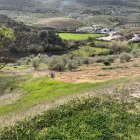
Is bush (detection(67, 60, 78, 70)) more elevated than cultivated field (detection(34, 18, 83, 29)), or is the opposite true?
bush (detection(67, 60, 78, 70))

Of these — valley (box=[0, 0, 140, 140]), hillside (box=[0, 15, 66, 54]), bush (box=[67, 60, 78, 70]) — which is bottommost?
hillside (box=[0, 15, 66, 54])

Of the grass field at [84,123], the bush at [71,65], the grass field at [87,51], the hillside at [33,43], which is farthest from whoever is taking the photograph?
the hillside at [33,43]

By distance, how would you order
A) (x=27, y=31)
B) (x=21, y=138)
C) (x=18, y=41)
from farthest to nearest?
(x=27, y=31) → (x=18, y=41) → (x=21, y=138)

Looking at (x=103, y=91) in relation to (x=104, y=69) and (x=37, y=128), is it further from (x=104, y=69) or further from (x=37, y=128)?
(x=104, y=69)

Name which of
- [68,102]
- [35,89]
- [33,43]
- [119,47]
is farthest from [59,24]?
[68,102]

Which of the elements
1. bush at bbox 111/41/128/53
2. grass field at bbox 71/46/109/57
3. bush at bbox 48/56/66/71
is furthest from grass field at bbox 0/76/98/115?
bush at bbox 111/41/128/53

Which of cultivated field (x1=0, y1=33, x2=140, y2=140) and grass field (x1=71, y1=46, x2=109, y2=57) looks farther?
grass field (x1=71, y1=46, x2=109, y2=57)

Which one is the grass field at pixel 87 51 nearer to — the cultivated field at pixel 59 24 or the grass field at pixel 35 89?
the grass field at pixel 35 89

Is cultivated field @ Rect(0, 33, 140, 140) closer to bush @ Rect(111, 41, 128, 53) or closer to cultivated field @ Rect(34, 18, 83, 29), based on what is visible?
bush @ Rect(111, 41, 128, 53)

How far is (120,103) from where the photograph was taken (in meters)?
26.8

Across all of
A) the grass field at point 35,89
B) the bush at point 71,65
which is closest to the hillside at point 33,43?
the bush at point 71,65

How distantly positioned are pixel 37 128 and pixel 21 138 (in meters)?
1.65

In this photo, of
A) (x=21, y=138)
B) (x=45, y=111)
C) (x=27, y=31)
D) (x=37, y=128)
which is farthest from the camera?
(x=27, y=31)

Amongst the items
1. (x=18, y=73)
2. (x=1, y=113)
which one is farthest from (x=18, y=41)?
(x=1, y=113)
